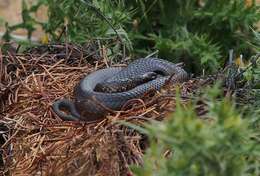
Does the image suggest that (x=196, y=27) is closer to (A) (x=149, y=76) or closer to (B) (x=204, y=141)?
(A) (x=149, y=76)

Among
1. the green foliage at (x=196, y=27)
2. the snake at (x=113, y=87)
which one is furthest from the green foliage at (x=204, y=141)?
the green foliage at (x=196, y=27)

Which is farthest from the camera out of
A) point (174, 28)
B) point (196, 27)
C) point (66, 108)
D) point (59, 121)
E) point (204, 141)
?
point (196, 27)

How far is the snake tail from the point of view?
5280 mm

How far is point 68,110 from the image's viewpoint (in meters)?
5.44

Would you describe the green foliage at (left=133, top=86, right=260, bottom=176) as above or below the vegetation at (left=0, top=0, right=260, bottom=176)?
above

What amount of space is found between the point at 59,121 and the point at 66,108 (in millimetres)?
210

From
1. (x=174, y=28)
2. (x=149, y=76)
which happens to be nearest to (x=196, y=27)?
(x=174, y=28)

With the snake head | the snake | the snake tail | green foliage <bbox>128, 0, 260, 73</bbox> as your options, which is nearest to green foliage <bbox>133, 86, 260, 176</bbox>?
the snake

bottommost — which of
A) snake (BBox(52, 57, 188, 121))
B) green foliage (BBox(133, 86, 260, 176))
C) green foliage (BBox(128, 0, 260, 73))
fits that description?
green foliage (BBox(128, 0, 260, 73))

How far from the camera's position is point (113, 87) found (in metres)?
5.62

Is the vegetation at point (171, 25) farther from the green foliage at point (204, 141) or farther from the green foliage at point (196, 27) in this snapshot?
the green foliage at point (204, 141)

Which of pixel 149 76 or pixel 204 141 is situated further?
pixel 149 76

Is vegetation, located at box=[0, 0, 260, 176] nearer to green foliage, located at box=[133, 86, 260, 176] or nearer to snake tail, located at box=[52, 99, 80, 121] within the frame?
snake tail, located at box=[52, 99, 80, 121]

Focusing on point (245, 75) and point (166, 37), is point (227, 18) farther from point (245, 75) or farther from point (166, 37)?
point (245, 75)
